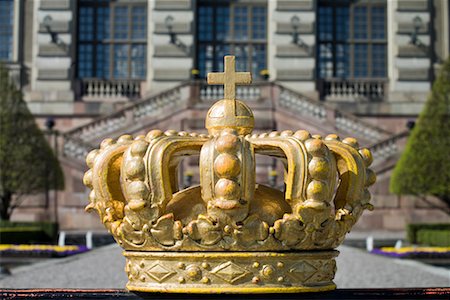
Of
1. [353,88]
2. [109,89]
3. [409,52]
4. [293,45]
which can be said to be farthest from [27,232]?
[409,52]

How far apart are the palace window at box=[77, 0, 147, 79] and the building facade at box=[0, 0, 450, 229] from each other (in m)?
0.04

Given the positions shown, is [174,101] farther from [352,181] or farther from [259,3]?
[352,181]

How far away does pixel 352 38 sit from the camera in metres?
37.8

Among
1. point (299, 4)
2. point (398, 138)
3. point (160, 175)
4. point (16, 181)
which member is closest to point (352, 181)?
point (160, 175)

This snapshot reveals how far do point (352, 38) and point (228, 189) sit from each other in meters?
34.7

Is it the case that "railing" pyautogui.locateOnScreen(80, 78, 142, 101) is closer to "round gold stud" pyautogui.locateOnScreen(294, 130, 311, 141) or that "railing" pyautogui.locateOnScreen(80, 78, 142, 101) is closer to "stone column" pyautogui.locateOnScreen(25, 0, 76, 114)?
"stone column" pyautogui.locateOnScreen(25, 0, 76, 114)

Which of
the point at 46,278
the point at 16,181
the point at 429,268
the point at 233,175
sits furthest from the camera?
the point at 16,181

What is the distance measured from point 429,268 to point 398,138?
44.1 ft

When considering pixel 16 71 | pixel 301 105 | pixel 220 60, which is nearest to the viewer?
pixel 301 105

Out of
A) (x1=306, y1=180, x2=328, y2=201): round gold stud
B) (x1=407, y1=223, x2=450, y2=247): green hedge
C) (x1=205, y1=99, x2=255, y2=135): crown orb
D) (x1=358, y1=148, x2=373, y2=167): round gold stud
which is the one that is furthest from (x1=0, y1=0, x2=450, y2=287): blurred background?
(x1=306, y1=180, x2=328, y2=201): round gold stud

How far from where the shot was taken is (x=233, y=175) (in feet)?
13.2

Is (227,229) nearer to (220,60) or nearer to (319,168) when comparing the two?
(319,168)

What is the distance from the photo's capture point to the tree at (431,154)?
26094 mm

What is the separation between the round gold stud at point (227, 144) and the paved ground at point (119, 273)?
10.8 meters
